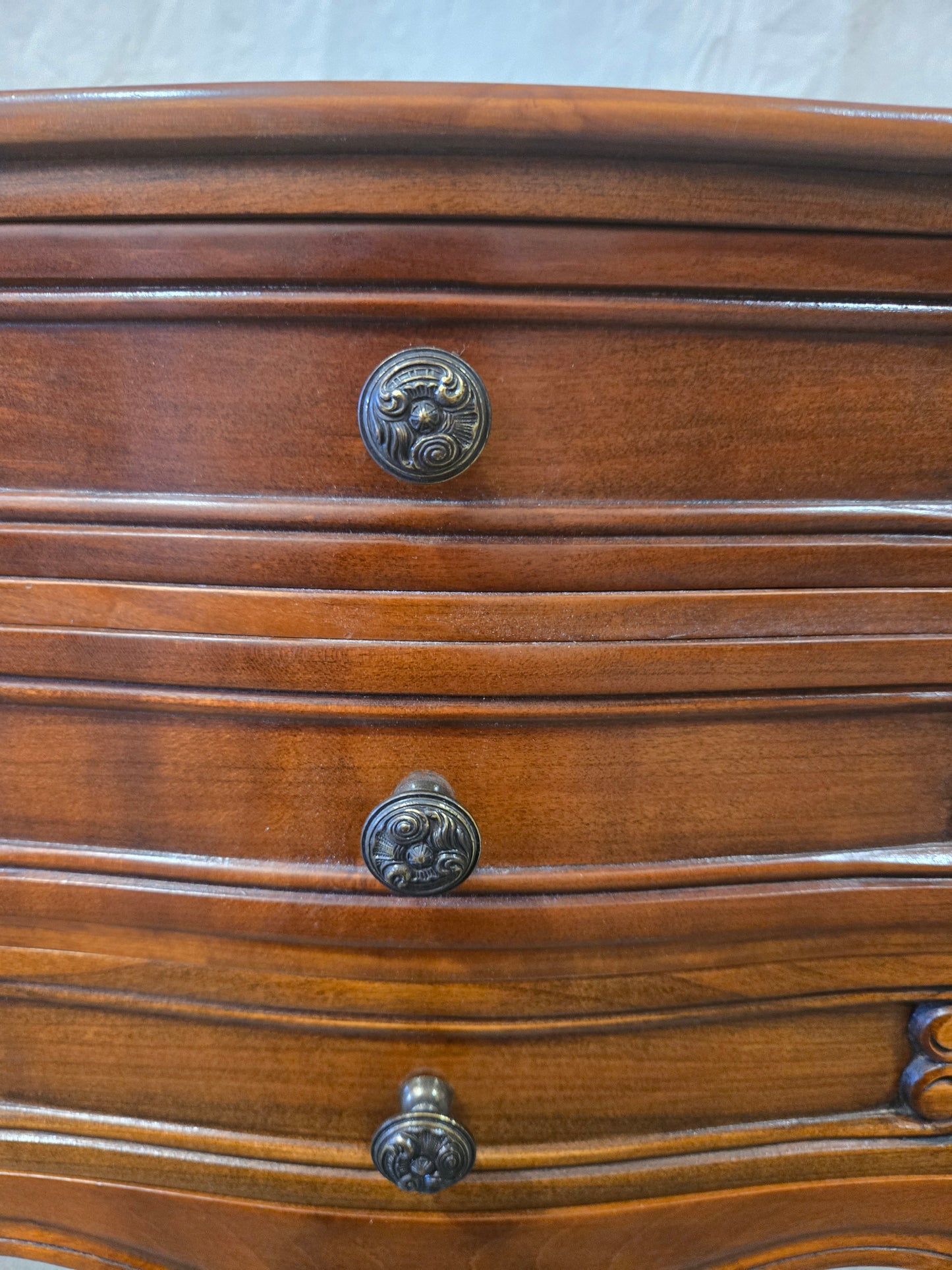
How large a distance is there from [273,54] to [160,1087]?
808 millimetres

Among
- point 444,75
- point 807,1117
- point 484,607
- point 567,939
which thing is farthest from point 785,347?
point 444,75

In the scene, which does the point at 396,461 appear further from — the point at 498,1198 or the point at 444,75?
the point at 444,75

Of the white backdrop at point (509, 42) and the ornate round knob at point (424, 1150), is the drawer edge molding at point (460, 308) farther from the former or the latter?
the white backdrop at point (509, 42)

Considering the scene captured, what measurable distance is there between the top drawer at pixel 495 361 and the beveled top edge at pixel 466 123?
28 mm

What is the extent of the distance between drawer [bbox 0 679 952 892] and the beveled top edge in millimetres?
211

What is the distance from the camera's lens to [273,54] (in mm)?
734

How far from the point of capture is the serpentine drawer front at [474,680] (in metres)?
0.31

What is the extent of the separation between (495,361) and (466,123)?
0.26 feet

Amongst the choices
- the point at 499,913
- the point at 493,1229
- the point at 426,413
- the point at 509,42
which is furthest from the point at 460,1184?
the point at 509,42

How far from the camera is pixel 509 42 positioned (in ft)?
2.36

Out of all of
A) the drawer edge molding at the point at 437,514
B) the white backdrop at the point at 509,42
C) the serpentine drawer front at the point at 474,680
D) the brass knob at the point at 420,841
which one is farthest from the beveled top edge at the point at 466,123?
the white backdrop at the point at 509,42

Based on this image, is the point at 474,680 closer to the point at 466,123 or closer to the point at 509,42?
the point at 466,123

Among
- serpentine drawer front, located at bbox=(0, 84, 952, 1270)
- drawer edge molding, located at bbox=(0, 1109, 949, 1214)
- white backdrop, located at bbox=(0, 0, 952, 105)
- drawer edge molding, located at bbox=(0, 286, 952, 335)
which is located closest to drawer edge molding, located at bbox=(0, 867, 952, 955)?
serpentine drawer front, located at bbox=(0, 84, 952, 1270)

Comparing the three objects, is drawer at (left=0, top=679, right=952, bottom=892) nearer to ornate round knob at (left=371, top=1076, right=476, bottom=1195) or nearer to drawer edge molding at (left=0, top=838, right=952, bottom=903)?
drawer edge molding at (left=0, top=838, right=952, bottom=903)
